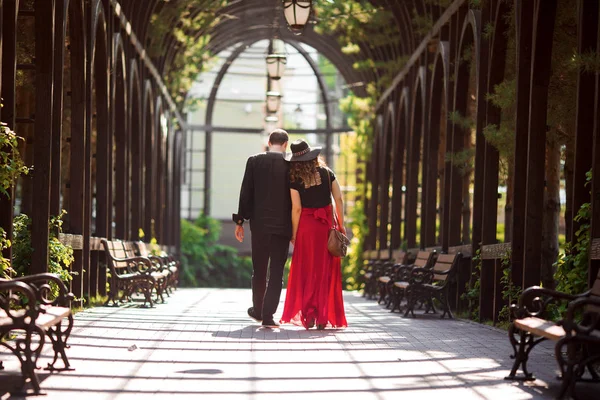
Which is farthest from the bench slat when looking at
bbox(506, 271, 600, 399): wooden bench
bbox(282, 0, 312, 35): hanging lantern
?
bbox(282, 0, 312, 35): hanging lantern

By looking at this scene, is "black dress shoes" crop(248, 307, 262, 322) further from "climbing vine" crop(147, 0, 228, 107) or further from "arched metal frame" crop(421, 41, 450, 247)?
"climbing vine" crop(147, 0, 228, 107)

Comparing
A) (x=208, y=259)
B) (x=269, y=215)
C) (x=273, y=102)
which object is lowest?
(x=208, y=259)

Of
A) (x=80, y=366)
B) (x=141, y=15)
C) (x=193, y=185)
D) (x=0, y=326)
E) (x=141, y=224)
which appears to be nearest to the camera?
(x=0, y=326)

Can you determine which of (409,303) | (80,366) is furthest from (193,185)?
(80,366)

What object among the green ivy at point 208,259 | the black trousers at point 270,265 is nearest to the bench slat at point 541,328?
the black trousers at point 270,265

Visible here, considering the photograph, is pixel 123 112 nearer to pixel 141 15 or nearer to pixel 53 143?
pixel 141 15

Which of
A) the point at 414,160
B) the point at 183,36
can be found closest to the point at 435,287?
the point at 414,160

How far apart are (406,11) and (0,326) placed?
15216 millimetres

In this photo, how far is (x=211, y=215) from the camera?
39.8m

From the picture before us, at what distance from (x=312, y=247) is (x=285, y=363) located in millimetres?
3166

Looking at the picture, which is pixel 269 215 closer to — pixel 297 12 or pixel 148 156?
pixel 297 12

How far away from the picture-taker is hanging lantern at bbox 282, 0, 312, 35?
49.7ft

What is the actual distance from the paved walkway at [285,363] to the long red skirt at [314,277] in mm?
211

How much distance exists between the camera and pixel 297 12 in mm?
15188
